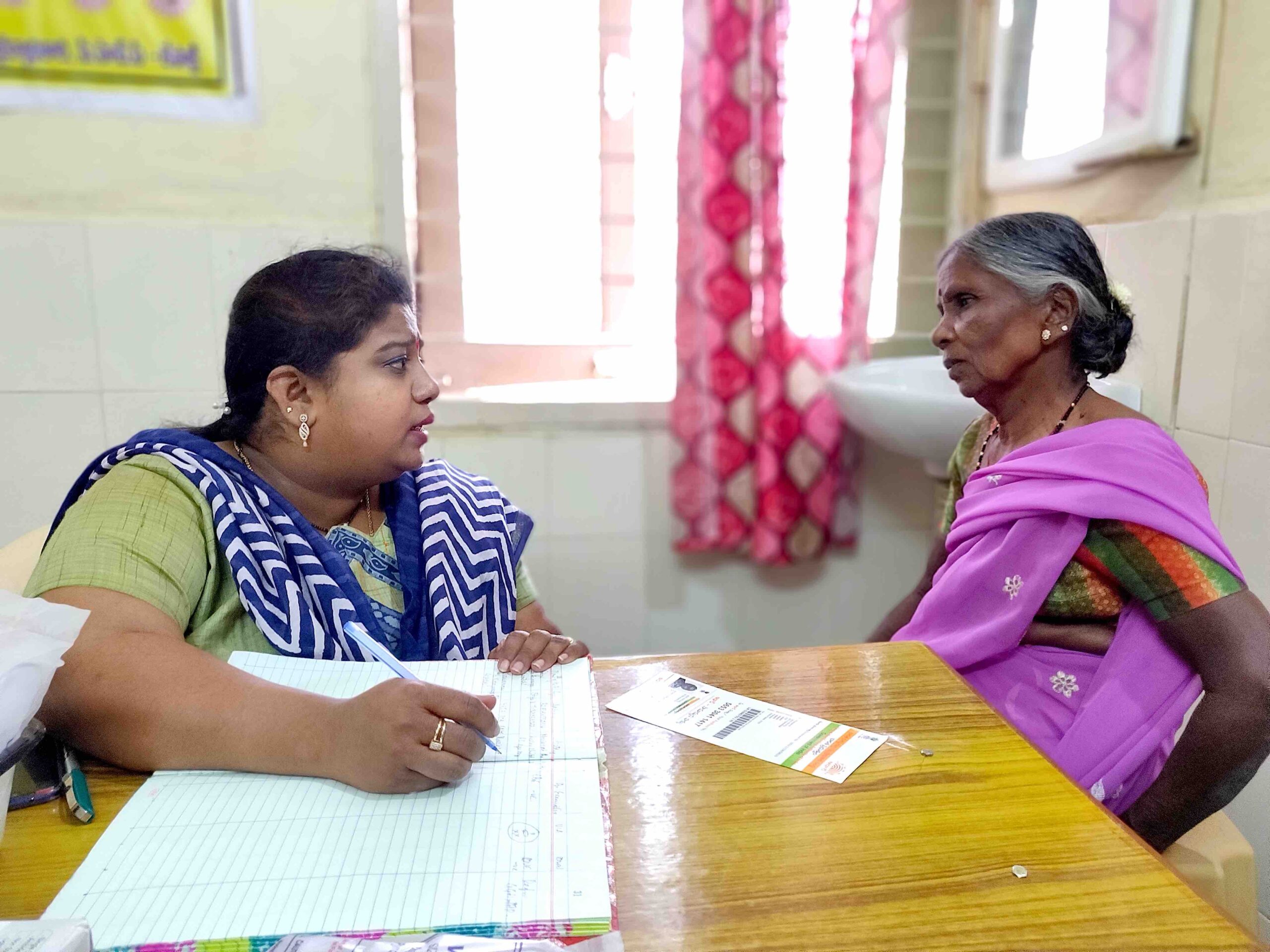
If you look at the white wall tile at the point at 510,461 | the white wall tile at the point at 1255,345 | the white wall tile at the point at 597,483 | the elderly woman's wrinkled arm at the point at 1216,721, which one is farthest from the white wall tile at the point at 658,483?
the elderly woman's wrinkled arm at the point at 1216,721

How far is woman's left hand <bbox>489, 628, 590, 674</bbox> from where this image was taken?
1056mm

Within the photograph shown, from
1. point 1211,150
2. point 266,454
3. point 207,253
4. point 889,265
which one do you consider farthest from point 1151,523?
point 207,253

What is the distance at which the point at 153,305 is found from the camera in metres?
2.36

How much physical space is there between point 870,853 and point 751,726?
0.76 feet

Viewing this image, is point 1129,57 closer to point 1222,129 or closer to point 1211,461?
A: point 1222,129

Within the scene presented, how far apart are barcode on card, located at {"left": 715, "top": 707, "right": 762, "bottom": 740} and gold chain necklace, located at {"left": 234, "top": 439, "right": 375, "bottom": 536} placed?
582 mm

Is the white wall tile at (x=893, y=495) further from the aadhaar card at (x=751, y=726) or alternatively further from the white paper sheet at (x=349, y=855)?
the white paper sheet at (x=349, y=855)

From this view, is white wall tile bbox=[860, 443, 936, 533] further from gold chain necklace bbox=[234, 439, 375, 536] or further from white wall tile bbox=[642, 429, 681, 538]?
gold chain necklace bbox=[234, 439, 375, 536]

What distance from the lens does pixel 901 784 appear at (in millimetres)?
852

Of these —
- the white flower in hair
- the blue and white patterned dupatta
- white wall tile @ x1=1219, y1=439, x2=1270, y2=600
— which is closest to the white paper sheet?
the blue and white patterned dupatta

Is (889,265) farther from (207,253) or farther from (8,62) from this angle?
(8,62)

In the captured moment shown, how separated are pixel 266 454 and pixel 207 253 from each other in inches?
51.8

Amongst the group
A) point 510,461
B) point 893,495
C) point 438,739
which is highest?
point 438,739

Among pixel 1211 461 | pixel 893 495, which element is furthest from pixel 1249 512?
pixel 893 495
